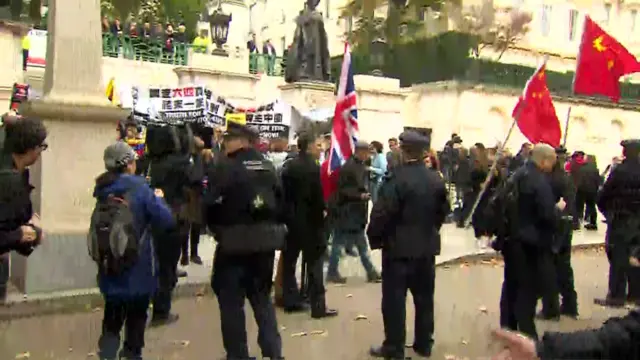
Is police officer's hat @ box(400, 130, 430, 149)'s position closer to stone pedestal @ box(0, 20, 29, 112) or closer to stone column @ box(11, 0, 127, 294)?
stone column @ box(11, 0, 127, 294)

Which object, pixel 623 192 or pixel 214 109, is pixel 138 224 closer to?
pixel 623 192

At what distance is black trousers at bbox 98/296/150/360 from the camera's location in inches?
211

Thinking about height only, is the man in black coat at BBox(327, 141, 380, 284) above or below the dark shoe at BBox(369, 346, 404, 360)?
above

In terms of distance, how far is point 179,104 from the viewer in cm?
1320

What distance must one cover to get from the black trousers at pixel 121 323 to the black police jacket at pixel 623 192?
572cm

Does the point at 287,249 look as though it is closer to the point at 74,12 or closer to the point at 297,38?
the point at 74,12

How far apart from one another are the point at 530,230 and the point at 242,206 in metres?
2.73

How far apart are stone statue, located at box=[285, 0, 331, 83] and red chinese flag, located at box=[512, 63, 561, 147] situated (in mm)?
11202

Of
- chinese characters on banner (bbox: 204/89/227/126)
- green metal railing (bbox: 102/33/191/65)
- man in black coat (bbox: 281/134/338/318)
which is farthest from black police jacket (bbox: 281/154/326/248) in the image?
green metal railing (bbox: 102/33/191/65)

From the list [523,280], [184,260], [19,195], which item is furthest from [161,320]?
[523,280]

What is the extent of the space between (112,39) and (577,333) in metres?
23.3

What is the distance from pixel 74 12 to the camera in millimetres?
8406

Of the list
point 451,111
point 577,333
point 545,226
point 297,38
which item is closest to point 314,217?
point 545,226

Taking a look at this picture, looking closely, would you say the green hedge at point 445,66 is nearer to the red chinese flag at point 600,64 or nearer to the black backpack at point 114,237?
the red chinese flag at point 600,64
